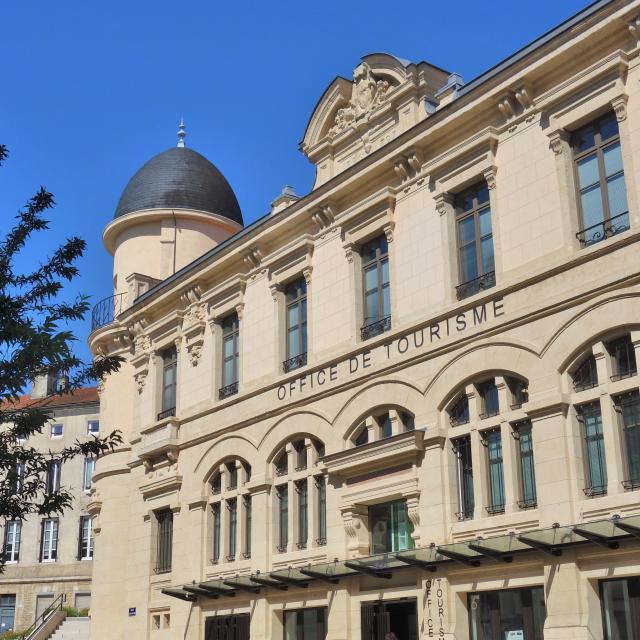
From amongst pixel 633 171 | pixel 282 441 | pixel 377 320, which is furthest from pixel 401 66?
pixel 282 441

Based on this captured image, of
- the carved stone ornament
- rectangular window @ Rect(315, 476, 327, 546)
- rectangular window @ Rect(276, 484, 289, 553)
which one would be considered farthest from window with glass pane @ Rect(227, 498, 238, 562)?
the carved stone ornament

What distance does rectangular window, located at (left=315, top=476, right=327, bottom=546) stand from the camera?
73.3 feet

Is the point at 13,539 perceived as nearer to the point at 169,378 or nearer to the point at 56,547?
the point at 56,547

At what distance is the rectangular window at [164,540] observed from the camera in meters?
27.8

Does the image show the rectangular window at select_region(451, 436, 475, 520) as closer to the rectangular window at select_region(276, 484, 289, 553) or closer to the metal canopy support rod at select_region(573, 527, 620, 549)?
the metal canopy support rod at select_region(573, 527, 620, 549)

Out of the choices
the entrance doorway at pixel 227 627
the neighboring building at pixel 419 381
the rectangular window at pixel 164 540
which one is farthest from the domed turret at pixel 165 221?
the entrance doorway at pixel 227 627

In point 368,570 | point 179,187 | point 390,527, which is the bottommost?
point 368,570

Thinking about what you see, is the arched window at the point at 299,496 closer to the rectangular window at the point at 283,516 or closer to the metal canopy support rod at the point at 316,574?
the rectangular window at the point at 283,516

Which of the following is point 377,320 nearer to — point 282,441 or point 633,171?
point 282,441

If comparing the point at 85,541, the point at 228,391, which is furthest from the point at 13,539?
the point at 228,391

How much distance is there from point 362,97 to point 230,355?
785 cm

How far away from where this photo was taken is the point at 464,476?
19.2 metres

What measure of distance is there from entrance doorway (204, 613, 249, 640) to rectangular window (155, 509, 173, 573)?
9.31ft

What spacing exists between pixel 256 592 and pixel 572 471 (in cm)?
976
